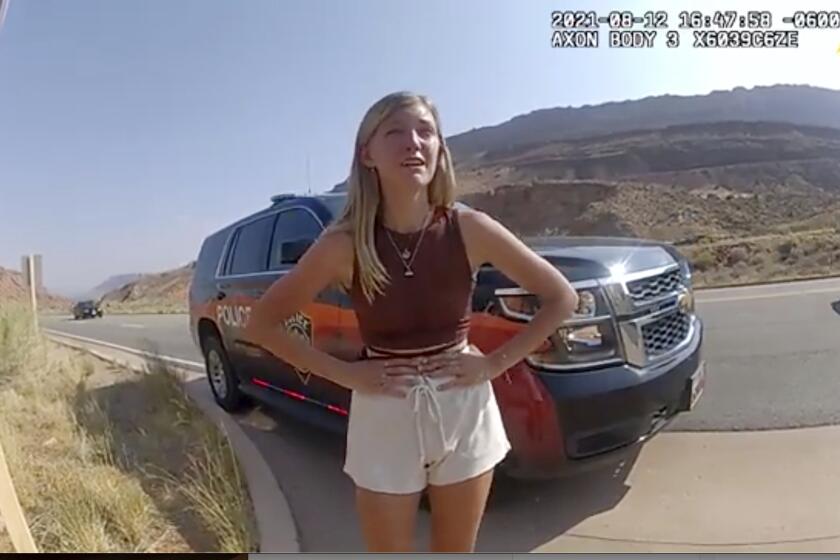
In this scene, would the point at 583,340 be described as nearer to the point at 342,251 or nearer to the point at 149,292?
the point at 342,251

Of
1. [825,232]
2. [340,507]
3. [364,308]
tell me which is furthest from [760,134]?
[340,507]

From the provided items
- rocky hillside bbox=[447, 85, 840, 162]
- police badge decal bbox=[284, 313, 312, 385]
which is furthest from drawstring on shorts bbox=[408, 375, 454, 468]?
rocky hillside bbox=[447, 85, 840, 162]

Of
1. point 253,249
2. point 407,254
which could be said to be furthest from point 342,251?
point 253,249

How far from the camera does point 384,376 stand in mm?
1673

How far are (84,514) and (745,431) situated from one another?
6.53ft

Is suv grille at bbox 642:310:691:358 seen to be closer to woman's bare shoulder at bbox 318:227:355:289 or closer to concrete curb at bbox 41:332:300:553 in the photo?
woman's bare shoulder at bbox 318:227:355:289

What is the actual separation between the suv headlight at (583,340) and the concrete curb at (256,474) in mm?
934

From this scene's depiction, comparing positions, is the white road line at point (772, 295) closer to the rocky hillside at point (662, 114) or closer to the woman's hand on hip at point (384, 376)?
the rocky hillside at point (662, 114)

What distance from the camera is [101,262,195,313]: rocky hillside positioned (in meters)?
2.22

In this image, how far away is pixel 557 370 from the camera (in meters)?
1.91

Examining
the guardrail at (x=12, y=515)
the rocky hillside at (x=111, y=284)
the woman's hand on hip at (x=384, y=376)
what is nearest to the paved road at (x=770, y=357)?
the woman's hand on hip at (x=384, y=376)

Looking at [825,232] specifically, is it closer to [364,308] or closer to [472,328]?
[472,328]

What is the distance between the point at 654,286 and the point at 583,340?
0.27 m

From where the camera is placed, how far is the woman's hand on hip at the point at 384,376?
1.65m
